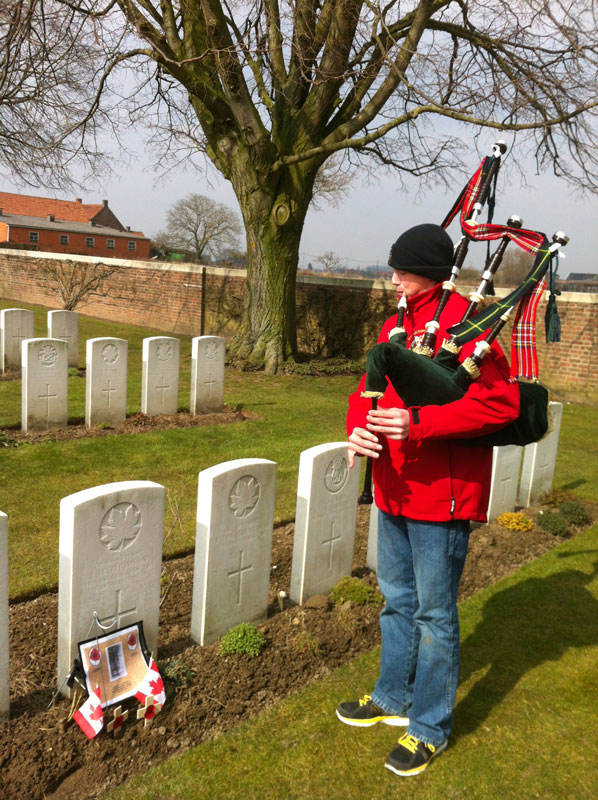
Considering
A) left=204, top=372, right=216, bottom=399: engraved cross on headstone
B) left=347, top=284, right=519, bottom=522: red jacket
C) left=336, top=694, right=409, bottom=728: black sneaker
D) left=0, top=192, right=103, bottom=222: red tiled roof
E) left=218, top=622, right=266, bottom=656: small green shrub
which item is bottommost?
left=336, top=694, right=409, bottom=728: black sneaker

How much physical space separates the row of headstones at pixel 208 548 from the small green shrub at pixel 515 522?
1641 millimetres

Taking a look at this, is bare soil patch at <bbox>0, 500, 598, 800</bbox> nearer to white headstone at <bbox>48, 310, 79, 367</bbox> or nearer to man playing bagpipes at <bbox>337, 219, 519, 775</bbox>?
man playing bagpipes at <bbox>337, 219, 519, 775</bbox>

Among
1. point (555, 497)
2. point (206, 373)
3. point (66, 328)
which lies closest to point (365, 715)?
point (555, 497)

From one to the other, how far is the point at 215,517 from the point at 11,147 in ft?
47.3

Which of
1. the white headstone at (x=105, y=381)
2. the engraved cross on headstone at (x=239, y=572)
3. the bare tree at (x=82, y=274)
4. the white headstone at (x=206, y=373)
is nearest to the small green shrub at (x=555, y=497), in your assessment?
the engraved cross on headstone at (x=239, y=572)

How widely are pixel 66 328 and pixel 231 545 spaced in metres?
9.44

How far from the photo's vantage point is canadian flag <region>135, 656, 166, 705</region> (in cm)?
293

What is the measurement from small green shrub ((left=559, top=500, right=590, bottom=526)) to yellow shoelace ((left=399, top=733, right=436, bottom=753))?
364 cm

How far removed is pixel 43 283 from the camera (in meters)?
24.4

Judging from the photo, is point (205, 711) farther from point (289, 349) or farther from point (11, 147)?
point (11, 147)

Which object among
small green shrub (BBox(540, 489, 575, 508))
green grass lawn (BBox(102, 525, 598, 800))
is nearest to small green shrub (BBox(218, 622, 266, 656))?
green grass lawn (BBox(102, 525, 598, 800))

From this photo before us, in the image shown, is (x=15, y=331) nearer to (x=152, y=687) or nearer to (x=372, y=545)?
(x=372, y=545)

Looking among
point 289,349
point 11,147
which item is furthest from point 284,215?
point 11,147

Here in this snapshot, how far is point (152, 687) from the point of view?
296 centimetres
